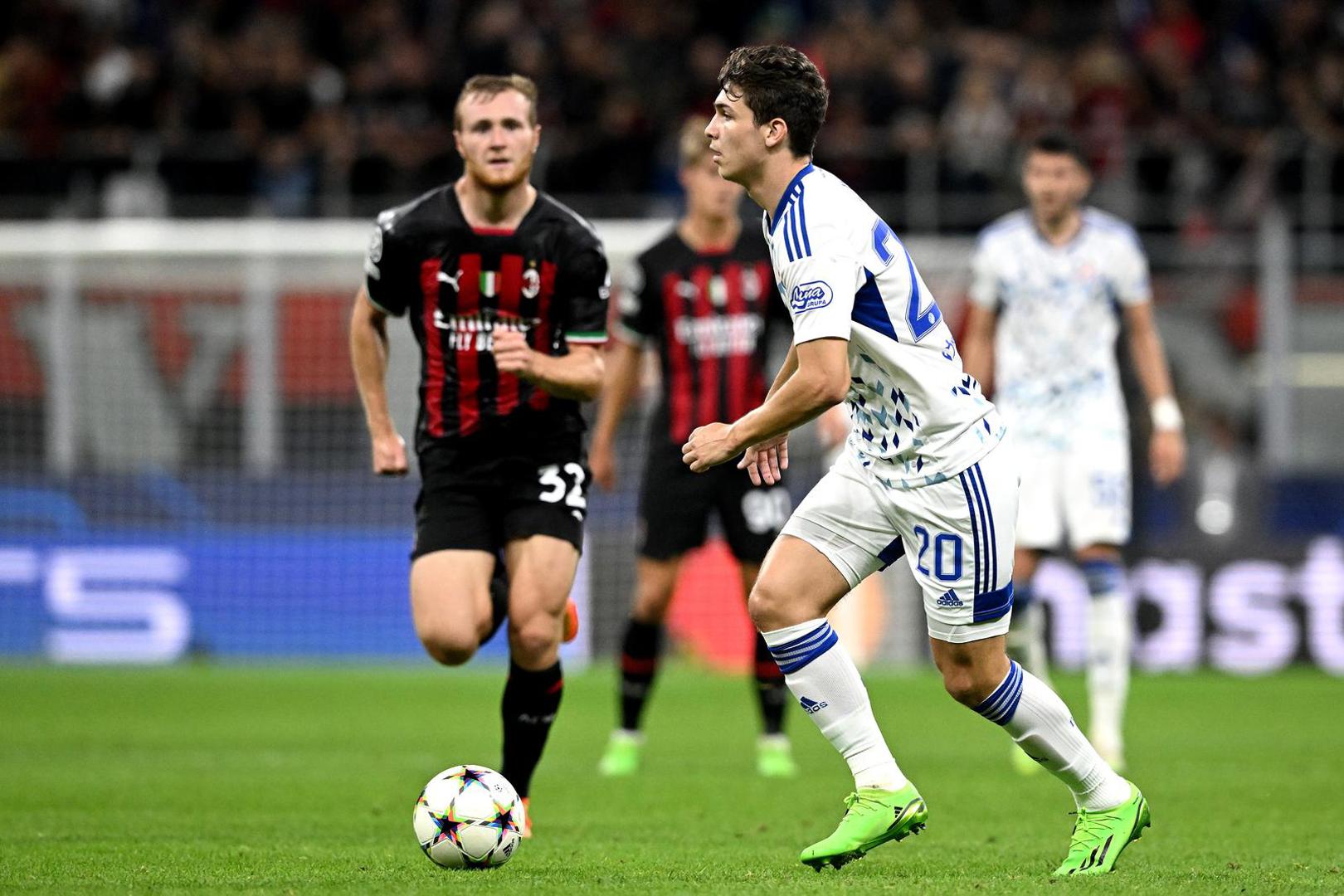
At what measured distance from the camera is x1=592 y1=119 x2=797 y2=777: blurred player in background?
8.83m

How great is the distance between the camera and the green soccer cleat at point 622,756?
8.76 m

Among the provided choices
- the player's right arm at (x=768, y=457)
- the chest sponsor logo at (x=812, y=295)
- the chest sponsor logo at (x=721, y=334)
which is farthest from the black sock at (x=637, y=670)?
the chest sponsor logo at (x=812, y=295)

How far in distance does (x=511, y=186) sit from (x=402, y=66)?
12.7 meters

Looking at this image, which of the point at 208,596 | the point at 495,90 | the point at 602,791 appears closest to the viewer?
the point at 495,90

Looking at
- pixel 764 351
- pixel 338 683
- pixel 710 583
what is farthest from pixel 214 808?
pixel 710 583

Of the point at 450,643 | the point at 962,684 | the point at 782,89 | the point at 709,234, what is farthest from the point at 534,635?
the point at 709,234

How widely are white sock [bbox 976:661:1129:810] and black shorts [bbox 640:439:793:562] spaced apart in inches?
128

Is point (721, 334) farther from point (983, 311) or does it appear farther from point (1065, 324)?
point (1065, 324)

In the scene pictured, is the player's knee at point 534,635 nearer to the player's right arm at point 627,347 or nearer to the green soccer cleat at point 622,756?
the green soccer cleat at point 622,756

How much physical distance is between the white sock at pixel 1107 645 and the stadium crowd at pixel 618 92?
893 centimetres

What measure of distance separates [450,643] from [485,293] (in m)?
1.22

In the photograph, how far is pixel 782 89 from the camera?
5355 mm

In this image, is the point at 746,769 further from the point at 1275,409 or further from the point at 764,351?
the point at 1275,409

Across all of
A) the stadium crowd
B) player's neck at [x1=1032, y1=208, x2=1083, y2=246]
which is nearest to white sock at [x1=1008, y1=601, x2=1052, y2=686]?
player's neck at [x1=1032, y1=208, x2=1083, y2=246]
